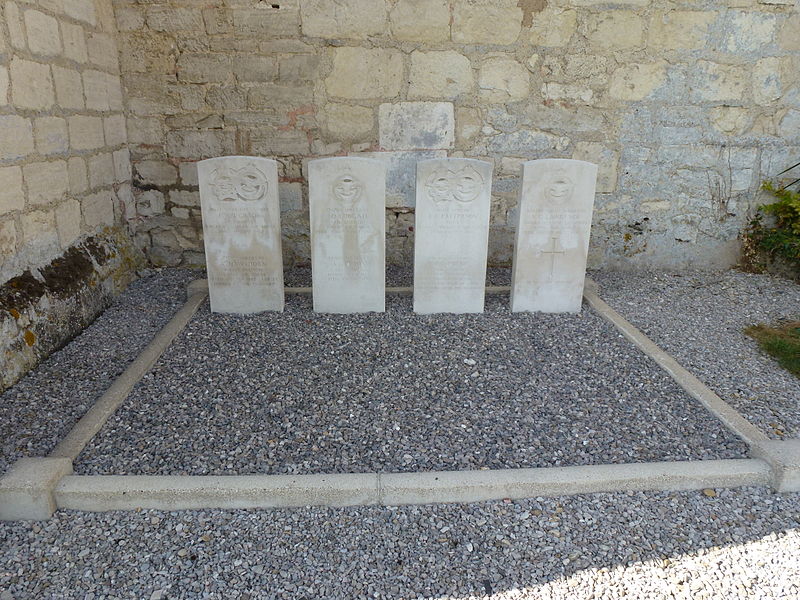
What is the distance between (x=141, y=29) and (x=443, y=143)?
274cm

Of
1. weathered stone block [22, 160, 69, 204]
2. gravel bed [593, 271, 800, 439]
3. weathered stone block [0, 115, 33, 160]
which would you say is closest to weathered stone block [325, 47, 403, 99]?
weathered stone block [22, 160, 69, 204]

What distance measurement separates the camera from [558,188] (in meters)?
4.07

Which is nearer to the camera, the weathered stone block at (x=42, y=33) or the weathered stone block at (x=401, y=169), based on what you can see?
the weathered stone block at (x=42, y=33)

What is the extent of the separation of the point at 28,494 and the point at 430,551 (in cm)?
156

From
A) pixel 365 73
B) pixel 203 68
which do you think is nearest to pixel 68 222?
pixel 203 68

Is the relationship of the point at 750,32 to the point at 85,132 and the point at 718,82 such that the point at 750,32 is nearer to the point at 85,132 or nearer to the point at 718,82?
the point at 718,82

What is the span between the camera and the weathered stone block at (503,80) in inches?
195

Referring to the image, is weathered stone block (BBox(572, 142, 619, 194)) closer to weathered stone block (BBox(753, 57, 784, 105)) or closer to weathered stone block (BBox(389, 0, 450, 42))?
weathered stone block (BBox(753, 57, 784, 105))

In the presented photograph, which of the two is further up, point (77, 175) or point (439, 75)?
point (439, 75)

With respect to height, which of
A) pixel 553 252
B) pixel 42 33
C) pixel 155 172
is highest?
pixel 42 33

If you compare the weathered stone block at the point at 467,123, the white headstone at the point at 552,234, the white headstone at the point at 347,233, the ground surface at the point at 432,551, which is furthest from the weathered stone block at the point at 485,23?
the ground surface at the point at 432,551

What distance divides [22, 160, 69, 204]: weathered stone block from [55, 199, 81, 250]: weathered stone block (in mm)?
92

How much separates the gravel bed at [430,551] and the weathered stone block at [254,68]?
3.83m

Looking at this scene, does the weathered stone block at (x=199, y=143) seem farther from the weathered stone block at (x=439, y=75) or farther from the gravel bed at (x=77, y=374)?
the weathered stone block at (x=439, y=75)
